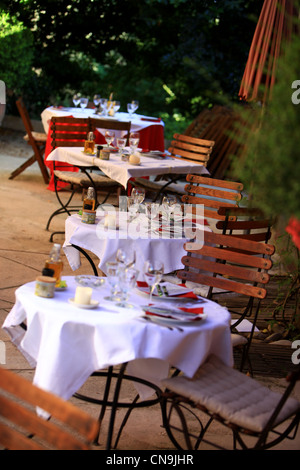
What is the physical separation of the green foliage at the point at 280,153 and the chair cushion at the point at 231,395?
854 millimetres

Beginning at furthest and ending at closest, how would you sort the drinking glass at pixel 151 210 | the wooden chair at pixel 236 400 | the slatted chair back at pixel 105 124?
the slatted chair back at pixel 105 124
the drinking glass at pixel 151 210
the wooden chair at pixel 236 400

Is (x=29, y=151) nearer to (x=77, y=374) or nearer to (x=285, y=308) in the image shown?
(x=285, y=308)

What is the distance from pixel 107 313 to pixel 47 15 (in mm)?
12048

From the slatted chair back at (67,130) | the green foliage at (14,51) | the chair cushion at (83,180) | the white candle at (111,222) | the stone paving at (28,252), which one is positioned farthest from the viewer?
the green foliage at (14,51)

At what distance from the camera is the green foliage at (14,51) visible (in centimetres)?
1238

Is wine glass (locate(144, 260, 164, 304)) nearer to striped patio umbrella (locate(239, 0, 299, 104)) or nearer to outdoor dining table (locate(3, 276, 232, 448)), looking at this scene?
outdoor dining table (locate(3, 276, 232, 448))

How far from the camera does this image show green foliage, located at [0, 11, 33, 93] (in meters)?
12.4

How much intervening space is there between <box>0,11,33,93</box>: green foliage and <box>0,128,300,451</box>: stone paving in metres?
1.11

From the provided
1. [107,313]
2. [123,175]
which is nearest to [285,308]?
[123,175]

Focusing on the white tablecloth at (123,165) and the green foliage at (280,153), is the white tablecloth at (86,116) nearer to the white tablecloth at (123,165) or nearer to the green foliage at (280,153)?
the white tablecloth at (123,165)

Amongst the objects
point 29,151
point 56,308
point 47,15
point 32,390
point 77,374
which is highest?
point 47,15

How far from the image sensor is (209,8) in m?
13.3

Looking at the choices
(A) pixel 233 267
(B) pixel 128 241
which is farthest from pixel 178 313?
(B) pixel 128 241

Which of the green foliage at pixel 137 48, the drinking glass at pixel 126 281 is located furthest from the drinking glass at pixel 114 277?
the green foliage at pixel 137 48
